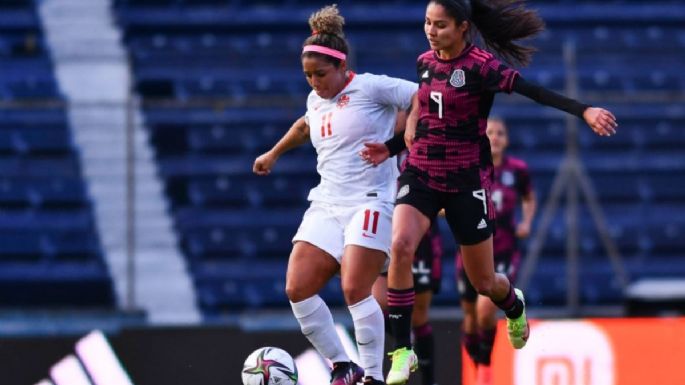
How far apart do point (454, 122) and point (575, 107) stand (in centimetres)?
71

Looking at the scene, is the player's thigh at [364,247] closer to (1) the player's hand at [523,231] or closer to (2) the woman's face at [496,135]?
(2) the woman's face at [496,135]

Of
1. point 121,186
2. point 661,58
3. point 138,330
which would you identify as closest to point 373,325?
point 138,330

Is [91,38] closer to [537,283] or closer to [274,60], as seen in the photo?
[274,60]

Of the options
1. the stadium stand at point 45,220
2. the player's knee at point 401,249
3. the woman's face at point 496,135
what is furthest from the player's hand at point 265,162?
the stadium stand at point 45,220

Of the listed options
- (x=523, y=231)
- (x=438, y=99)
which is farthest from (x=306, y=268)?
(x=523, y=231)

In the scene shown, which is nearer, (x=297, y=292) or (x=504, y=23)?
(x=504, y=23)

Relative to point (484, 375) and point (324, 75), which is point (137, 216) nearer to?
point (484, 375)

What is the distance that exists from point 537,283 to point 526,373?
404 centimetres

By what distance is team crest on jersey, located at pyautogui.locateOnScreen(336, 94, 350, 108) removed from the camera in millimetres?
7473

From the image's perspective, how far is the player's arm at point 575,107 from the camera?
256 inches

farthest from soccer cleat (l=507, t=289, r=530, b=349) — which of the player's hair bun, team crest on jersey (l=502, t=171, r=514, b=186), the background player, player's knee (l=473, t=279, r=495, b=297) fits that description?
team crest on jersey (l=502, t=171, r=514, b=186)

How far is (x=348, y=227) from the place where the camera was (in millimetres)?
7379

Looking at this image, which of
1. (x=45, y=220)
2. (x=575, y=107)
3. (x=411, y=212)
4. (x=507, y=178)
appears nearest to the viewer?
(x=575, y=107)

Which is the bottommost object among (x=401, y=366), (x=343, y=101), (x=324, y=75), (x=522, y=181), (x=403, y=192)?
(x=401, y=366)
